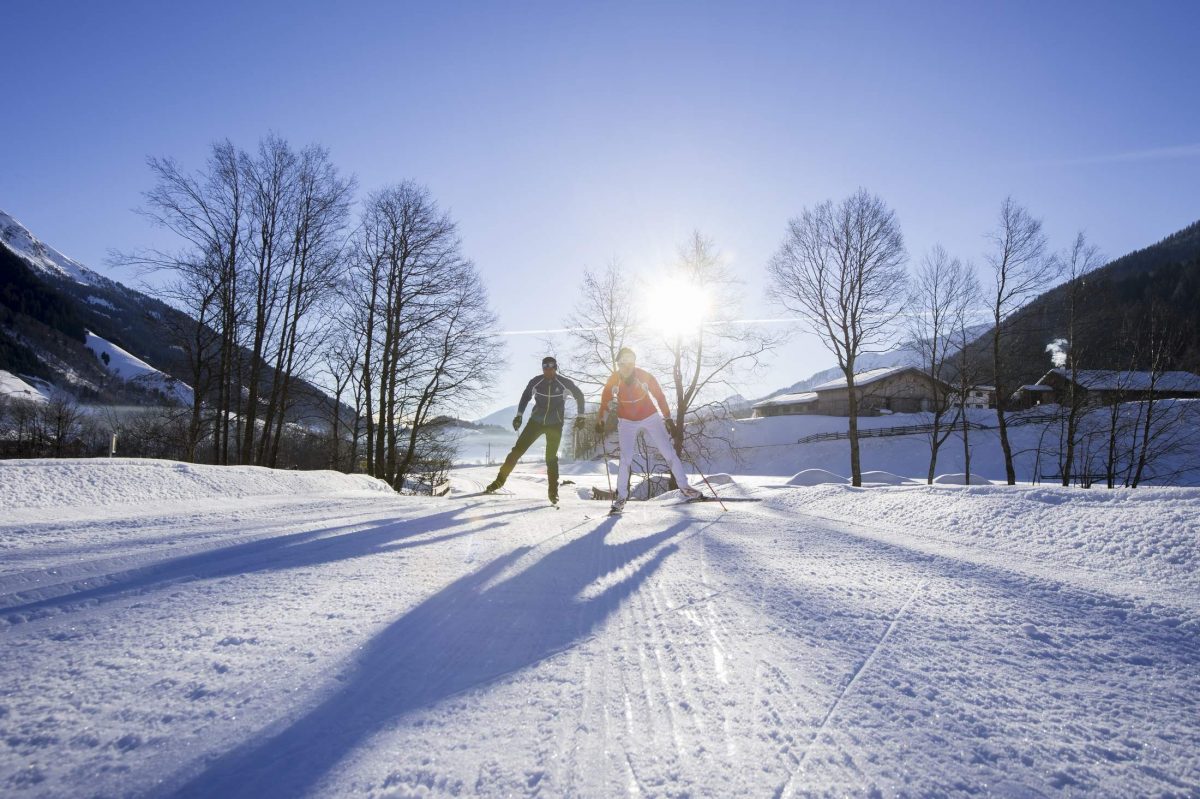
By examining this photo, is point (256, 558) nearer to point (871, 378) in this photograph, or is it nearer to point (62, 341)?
point (871, 378)

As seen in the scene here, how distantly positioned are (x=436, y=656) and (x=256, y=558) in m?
1.78

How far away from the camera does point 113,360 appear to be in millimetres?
106125

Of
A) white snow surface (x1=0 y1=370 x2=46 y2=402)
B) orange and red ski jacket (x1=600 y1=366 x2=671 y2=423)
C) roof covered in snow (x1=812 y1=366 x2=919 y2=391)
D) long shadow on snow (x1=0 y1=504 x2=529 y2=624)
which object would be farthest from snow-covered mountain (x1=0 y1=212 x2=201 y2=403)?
long shadow on snow (x1=0 y1=504 x2=529 y2=624)

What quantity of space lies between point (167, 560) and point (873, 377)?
5529 cm

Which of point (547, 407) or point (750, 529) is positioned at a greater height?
point (547, 407)

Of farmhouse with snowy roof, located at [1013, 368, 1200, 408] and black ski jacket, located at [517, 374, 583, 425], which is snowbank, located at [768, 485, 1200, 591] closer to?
black ski jacket, located at [517, 374, 583, 425]

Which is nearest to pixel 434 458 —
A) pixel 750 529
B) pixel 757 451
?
pixel 750 529

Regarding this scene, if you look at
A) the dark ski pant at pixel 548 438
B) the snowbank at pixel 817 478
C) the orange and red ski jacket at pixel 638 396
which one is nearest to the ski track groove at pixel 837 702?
the orange and red ski jacket at pixel 638 396

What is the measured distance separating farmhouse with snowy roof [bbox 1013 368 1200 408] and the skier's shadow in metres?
18.6

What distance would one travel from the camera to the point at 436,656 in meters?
1.55

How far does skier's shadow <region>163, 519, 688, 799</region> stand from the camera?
38.1 inches

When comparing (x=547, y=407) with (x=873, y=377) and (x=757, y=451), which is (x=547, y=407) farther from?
→ (x=873, y=377)

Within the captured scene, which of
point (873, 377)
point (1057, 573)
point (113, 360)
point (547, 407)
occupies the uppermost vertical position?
point (113, 360)

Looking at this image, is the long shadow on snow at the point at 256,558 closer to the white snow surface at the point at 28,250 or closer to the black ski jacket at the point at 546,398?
the black ski jacket at the point at 546,398
